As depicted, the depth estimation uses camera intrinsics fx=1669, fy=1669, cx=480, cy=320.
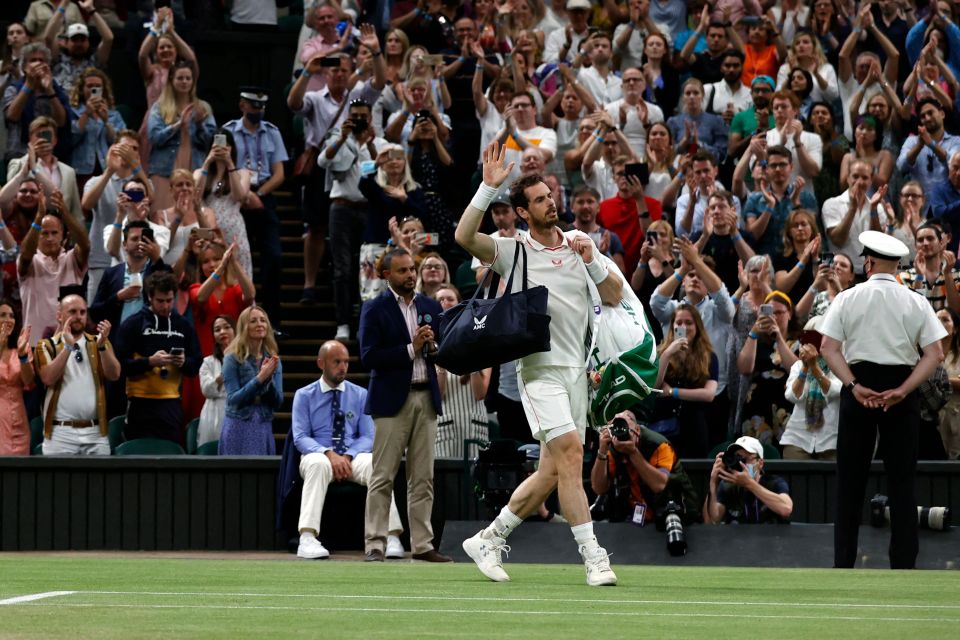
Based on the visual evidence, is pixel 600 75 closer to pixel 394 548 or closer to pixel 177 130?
pixel 177 130

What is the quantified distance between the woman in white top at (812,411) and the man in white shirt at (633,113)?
15.1 ft

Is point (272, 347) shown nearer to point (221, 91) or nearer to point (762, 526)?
point (762, 526)

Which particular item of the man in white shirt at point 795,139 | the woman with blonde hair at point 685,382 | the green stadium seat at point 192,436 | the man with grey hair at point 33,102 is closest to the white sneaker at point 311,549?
the green stadium seat at point 192,436

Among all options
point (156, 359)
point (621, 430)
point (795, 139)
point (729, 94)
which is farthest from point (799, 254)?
point (156, 359)

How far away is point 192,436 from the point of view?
584 inches

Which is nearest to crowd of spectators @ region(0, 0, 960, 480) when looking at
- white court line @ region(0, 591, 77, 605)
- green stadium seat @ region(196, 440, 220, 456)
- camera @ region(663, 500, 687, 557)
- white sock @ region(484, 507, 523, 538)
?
green stadium seat @ region(196, 440, 220, 456)

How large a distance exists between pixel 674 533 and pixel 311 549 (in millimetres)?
2956

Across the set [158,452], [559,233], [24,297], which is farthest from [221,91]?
[559,233]

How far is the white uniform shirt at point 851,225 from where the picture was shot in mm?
16094

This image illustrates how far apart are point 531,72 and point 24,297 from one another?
619 centimetres

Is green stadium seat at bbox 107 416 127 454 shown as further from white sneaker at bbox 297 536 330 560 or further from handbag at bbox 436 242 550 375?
handbag at bbox 436 242 550 375

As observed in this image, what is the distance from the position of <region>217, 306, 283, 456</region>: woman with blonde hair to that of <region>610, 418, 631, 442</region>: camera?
3.26 meters

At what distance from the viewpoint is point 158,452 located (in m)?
14.3

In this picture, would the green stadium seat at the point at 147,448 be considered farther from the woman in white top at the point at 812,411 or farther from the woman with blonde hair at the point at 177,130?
the woman in white top at the point at 812,411
